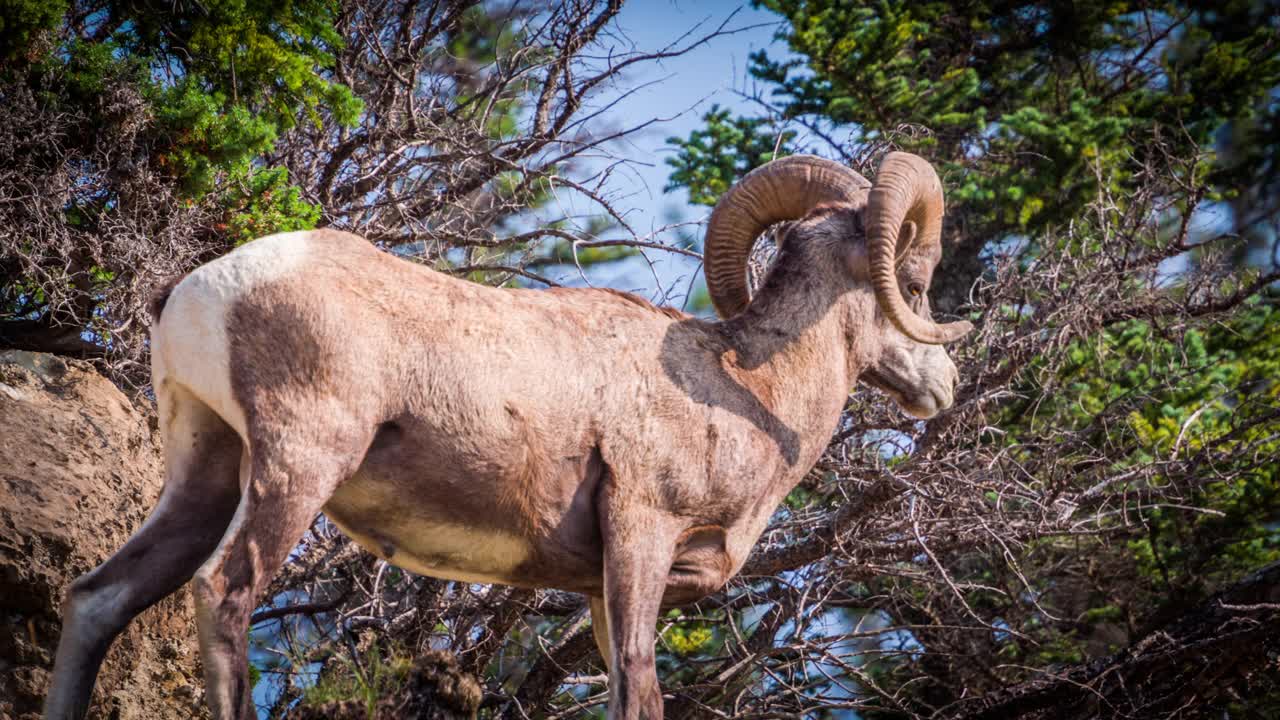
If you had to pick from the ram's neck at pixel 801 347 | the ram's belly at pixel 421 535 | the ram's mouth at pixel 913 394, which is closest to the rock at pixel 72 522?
the ram's belly at pixel 421 535

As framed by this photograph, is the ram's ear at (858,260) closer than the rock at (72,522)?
No

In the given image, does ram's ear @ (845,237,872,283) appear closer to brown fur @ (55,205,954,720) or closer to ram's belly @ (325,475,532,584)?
brown fur @ (55,205,954,720)

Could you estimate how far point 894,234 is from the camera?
497 centimetres

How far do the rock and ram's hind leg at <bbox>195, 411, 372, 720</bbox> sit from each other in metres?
1.71

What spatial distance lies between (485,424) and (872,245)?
193 cm

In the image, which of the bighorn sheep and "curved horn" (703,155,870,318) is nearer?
the bighorn sheep

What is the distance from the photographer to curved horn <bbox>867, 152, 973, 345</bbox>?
494cm

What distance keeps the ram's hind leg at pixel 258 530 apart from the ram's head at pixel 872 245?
2.31 metres

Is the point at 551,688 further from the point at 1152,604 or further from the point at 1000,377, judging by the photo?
the point at 1152,604

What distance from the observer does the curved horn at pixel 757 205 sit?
539 centimetres

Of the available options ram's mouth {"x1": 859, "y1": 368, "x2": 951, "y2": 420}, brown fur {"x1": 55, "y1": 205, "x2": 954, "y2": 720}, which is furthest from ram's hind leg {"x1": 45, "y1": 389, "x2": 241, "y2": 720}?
ram's mouth {"x1": 859, "y1": 368, "x2": 951, "y2": 420}

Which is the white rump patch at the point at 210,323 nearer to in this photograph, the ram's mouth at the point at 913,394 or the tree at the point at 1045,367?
the ram's mouth at the point at 913,394

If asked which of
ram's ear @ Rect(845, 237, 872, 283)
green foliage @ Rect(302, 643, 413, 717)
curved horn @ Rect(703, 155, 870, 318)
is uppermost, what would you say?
curved horn @ Rect(703, 155, 870, 318)

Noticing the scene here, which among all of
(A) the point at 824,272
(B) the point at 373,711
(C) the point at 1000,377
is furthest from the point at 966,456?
(B) the point at 373,711
